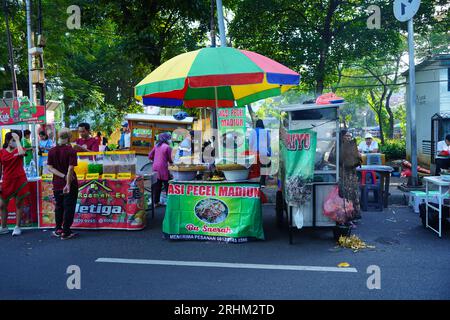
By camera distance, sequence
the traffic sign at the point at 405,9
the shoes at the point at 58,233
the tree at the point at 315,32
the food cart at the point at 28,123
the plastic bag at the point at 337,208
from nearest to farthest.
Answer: the plastic bag at the point at 337,208
the shoes at the point at 58,233
the food cart at the point at 28,123
the traffic sign at the point at 405,9
the tree at the point at 315,32

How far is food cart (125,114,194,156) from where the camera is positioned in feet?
47.0

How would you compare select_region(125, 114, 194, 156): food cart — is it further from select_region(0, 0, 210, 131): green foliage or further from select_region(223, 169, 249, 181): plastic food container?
select_region(223, 169, 249, 181): plastic food container

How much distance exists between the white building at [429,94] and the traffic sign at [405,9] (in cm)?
727

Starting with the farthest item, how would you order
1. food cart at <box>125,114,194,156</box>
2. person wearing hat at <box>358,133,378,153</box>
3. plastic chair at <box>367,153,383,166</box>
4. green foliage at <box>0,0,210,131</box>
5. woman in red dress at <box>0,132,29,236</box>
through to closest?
food cart at <box>125,114,194,156</box> → green foliage at <box>0,0,210,131</box> → person wearing hat at <box>358,133,378,153</box> → plastic chair at <box>367,153,383,166</box> → woman in red dress at <box>0,132,29,236</box>

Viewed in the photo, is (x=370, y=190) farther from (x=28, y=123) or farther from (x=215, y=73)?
(x=28, y=123)

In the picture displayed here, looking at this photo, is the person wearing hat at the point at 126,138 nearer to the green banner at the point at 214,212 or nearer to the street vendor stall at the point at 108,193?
the street vendor stall at the point at 108,193

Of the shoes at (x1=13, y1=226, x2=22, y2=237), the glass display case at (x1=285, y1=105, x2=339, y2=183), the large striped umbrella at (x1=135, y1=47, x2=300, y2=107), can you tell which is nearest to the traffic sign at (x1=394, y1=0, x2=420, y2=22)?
the glass display case at (x1=285, y1=105, x2=339, y2=183)

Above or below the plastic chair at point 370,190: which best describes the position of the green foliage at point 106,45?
above

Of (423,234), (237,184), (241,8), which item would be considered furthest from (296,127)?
(241,8)

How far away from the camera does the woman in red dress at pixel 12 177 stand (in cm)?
764

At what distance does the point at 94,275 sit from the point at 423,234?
5318 millimetres

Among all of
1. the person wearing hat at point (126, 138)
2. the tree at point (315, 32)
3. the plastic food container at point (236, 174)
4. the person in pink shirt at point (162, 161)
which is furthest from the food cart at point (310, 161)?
the tree at point (315, 32)

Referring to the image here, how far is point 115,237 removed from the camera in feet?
24.4

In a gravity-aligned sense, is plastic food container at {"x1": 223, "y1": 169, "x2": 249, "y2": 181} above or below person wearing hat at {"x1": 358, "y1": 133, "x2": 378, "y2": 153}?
below
